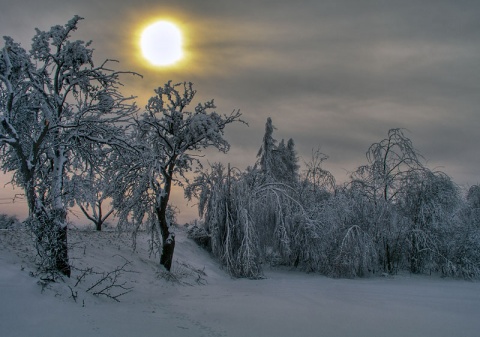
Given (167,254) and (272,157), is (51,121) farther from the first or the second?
(272,157)

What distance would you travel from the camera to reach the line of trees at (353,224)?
17453 mm

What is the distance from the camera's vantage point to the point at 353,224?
18.9 m

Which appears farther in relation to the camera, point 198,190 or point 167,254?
point 198,190

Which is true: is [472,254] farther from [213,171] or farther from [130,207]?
[130,207]

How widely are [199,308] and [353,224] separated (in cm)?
1203

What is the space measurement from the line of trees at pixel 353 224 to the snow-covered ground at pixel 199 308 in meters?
3.98

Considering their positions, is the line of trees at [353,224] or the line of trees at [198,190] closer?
the line of trees at [198,190]

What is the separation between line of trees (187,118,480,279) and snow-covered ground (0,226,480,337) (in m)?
3.98

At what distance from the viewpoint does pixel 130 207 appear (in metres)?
14.1

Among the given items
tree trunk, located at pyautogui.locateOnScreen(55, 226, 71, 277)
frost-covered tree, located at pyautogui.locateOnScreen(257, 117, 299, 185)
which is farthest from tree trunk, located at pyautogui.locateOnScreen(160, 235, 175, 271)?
frost-covered tree, located at pyautogui.locateOnScreen(257, 117, 299, 185)

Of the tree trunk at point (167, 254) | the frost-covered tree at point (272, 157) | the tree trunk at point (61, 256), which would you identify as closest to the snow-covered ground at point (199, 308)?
the tree trunk at point (61, 256)

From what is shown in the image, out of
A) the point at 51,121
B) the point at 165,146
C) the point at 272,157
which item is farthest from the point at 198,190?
the point at 272,157

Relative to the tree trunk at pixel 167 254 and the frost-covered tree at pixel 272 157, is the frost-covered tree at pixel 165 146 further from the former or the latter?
the frost-covered tree at pixel 272 157

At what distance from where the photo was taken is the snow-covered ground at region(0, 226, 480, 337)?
6.51m
